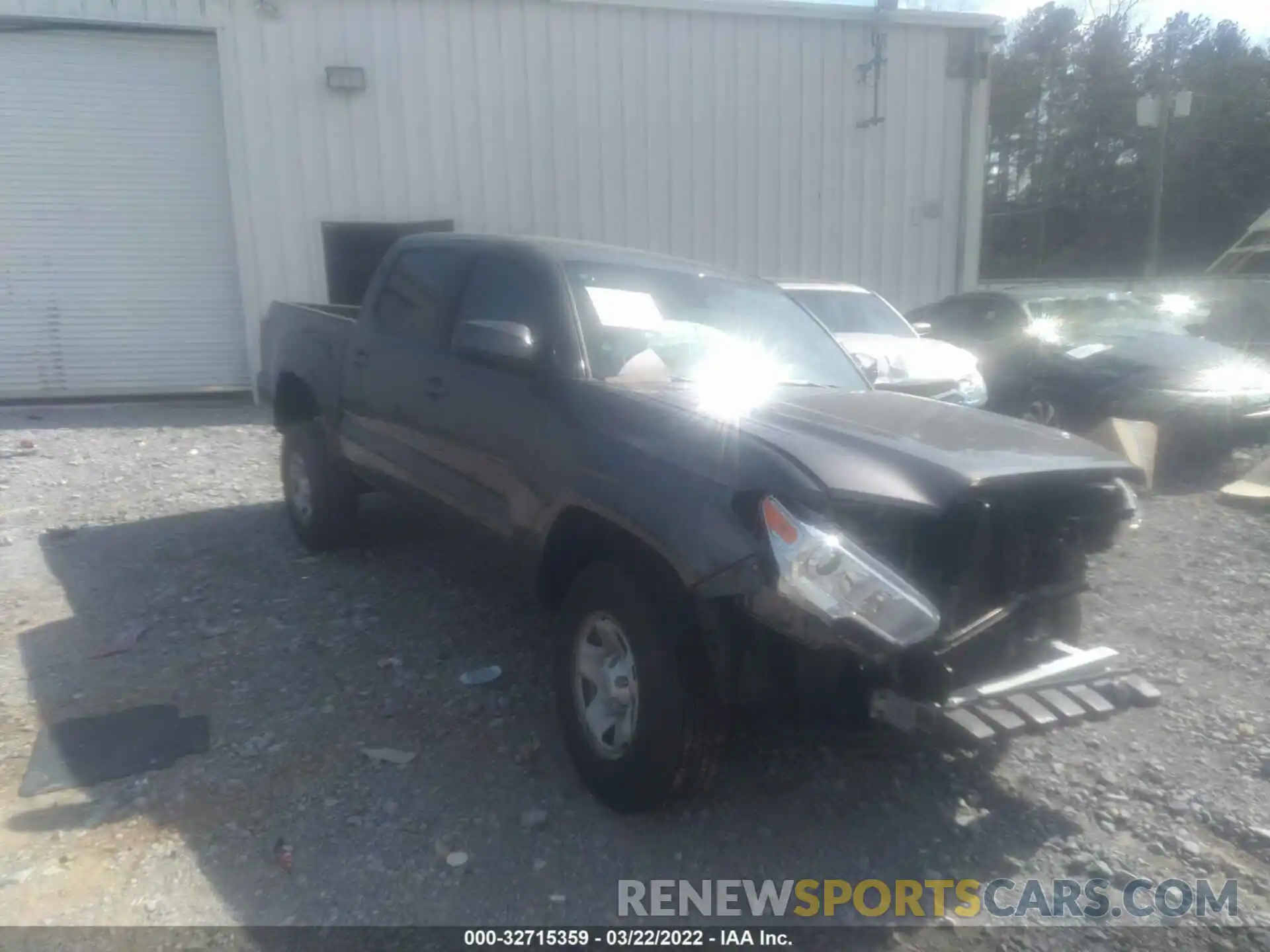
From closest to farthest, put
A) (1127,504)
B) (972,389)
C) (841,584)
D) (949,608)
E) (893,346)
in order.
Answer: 1. (841,584)
2. (949,608)
3. (1127,504)
4. (972,389)
5. (893,346)

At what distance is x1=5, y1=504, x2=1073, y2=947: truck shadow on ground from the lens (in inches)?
127

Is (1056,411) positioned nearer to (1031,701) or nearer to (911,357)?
(911,357)

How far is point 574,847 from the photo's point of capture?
11.1 feet

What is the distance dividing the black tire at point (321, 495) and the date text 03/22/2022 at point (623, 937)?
3.26 meters

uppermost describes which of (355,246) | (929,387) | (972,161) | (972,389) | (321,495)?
(972,161)

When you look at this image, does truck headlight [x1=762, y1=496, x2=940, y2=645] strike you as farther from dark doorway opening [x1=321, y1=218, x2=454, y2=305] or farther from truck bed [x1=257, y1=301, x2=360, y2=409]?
dark doorway opening [x1=321, y1=218, x2=454, y2=305]

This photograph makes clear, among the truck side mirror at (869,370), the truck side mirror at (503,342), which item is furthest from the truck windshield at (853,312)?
the truck side mirror at (503,342)

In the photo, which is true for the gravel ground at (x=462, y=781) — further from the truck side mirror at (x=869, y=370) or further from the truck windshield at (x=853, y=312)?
the truck windshield at (x=853, y=312)

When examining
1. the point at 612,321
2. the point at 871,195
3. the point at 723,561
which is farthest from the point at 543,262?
the point at 871,195

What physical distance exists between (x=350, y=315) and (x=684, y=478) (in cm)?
404

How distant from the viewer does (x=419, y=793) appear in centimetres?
370

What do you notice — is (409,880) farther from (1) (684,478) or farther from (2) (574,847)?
(1) (684,478)

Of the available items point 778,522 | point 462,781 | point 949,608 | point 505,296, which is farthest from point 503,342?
point 949,608

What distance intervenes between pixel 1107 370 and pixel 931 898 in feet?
23.7
